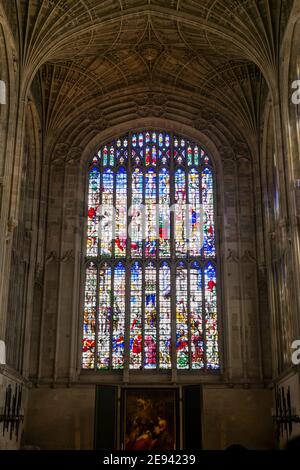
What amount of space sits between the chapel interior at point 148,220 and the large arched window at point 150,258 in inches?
2.6

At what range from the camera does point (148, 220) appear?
2567cm

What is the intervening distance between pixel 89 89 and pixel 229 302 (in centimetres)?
1094

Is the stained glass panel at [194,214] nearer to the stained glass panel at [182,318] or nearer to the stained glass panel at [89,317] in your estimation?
the stained glass panel at [182,318]

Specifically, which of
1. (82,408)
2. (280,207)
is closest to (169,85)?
(280,207)

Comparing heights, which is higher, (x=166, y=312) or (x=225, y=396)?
(x=166, y=312)

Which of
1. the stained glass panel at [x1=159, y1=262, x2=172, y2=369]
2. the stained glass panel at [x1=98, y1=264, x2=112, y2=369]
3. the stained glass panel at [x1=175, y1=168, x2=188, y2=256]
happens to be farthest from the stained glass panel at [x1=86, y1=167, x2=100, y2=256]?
the stained glass panel at [x1=175, y1=168, x2=188, y2=256]

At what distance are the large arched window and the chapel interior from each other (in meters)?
0.07

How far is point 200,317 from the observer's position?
24.1 meters

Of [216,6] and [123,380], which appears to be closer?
[216,6]

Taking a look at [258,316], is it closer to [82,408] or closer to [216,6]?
[82,408]

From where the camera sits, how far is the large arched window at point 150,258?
23.7 meters

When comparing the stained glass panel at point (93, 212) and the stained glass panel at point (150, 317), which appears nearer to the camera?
the stained glass panel at point (150, 317)

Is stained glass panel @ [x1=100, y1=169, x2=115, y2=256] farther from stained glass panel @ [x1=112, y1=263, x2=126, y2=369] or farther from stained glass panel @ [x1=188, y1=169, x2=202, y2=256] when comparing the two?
stained glass panel @ [x1=188, y1=169, x2=202, y2=256]

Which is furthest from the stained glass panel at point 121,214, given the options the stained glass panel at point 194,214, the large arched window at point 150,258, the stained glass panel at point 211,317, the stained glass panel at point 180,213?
the stained glass panel at point 211,317
